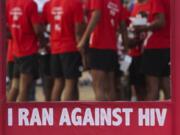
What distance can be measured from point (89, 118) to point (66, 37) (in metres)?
2.78

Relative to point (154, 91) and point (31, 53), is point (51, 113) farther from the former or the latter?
point (31, 53)

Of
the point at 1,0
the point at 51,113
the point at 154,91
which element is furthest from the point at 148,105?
the point at 154,91

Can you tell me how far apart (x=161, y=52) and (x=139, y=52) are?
697mm

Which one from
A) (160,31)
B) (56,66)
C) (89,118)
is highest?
(160,31)

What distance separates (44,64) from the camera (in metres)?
7.41

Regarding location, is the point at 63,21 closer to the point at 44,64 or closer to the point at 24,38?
the point at 24,38

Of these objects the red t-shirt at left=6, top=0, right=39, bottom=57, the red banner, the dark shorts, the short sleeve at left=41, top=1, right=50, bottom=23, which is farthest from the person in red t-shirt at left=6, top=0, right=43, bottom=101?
the red banner

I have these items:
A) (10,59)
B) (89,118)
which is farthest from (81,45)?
(89,118)

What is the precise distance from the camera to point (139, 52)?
7.13m

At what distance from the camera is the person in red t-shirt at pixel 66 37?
6.74 metres

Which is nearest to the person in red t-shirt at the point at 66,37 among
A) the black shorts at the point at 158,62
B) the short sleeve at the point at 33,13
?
the short sleeve at the point at 33,13

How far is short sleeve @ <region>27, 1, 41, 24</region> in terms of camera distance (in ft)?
22.4

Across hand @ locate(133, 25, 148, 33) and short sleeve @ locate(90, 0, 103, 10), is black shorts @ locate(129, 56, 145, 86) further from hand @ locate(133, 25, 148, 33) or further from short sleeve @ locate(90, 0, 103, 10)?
short sleeve @ locate(90, 0, 103, 10)

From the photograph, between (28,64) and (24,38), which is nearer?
(24,38)
